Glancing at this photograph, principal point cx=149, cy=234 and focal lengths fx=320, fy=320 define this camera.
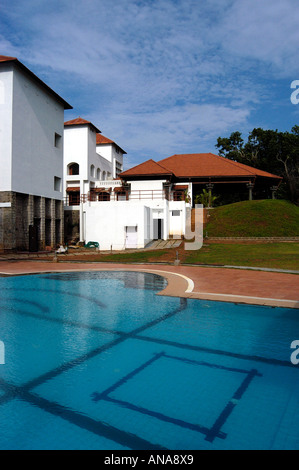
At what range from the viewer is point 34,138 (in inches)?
1122

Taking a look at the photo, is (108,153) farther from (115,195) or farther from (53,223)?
(53,223)

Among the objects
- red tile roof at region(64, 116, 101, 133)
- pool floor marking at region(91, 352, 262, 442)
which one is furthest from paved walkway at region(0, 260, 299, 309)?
red tile roof at region(64, 116, 101, 133)

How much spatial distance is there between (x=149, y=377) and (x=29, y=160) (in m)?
26.2

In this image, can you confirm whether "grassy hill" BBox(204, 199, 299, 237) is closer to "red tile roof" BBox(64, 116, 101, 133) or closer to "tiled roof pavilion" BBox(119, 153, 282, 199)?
"tiled roof pavilion" BBox(119, 153, 282, 199)

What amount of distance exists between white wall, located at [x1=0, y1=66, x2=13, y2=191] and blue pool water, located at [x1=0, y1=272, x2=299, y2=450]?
18.3m

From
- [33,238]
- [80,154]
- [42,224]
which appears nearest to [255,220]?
[42,224]

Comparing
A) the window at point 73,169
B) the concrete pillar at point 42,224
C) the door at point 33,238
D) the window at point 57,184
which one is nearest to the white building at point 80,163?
the window at point 73,169

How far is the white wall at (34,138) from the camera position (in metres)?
26.0

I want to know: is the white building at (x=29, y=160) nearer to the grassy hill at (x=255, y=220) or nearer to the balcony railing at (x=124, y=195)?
the balcony railing at (x=124, y=195)

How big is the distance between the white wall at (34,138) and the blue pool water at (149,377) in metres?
19.7

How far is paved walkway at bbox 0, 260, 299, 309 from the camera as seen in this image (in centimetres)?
1009

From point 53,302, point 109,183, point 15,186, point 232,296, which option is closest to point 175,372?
point 232,296

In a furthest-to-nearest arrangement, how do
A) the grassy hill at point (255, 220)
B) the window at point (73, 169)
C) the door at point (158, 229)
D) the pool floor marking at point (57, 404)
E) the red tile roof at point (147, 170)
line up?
the window at point (73, 169)
the red tile roof at point (147, 170)
the grassy hill at point (255, 220)
the door at point (158, 229)
the pool floor marking at point (57, 404)
